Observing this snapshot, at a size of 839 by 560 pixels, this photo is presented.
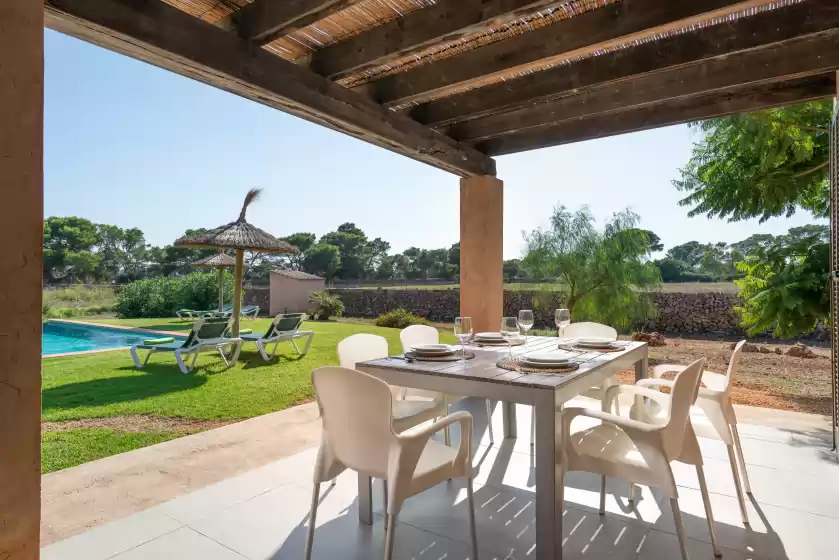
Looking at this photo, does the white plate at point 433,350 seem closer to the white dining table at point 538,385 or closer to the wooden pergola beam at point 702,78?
the white dining table at point 538,385

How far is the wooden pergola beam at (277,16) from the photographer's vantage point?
2.01 m

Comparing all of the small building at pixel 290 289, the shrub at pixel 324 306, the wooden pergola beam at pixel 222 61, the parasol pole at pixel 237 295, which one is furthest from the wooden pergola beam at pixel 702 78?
the small building at pixel 290 289

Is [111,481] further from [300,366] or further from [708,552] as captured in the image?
[300,366]

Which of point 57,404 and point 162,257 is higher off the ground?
point 162,257

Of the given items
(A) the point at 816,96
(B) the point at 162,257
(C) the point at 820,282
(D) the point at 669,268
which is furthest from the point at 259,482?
(B) the point at 162,257

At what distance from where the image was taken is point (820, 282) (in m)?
3.60

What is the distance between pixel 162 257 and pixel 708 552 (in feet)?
43.9

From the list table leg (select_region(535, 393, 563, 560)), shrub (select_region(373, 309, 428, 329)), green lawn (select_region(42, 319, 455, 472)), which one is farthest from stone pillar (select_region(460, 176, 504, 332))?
shrub (select_region(373, 309, 428, 329))

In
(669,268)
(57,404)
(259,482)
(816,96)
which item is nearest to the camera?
(259,482)

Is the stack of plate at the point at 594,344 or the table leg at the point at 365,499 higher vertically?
the stack of plate at the point at 594,344

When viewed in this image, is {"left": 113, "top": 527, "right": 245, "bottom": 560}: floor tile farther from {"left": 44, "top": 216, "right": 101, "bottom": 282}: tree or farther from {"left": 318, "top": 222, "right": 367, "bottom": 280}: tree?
{"left": 318, "top": 222, "right": 367, "bottom": 280}: tree

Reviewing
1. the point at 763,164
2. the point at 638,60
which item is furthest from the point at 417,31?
the point at 763,164

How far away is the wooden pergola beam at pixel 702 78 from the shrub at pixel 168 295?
37.5ft

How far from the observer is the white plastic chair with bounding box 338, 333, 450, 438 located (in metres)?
2.43
